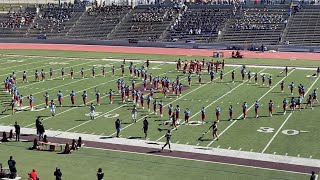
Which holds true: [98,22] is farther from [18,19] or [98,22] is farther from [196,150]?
[196,150]

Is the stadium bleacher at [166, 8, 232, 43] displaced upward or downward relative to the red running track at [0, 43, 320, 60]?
upward

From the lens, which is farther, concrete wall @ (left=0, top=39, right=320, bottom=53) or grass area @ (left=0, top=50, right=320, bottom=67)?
concrete wall @ (left=0, top=39, right=320, bottom=53)

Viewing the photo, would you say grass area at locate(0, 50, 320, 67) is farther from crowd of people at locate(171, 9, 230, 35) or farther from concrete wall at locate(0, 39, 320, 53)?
crowd of people at locate(171, 9, 230, 35)

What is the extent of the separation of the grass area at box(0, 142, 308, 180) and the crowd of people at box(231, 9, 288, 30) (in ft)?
166

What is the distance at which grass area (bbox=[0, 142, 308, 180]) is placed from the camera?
1891 cm

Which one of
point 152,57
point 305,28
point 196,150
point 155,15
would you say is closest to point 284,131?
point 196,150

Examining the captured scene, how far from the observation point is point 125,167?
19891mm

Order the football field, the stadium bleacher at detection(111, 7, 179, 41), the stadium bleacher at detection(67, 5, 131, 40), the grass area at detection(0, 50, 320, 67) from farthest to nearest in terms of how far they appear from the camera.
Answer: the stadium bleacher at detection(67, 5, 131, 40)
the stadium bleacher at detection(111, 7, 179, 41)
the grass area at detection(0, 50, 320, 67)
the football field

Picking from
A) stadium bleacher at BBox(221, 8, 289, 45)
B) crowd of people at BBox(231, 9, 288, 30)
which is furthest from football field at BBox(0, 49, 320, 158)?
crowd of people at BBox(231, 9, 288, 30)

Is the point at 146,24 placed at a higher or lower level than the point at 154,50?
higher

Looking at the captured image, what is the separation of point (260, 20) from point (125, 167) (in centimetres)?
5443

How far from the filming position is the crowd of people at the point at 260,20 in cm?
6881

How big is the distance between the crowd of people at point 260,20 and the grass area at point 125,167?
50685mm

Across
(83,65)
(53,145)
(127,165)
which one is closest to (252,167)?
(127,165)
